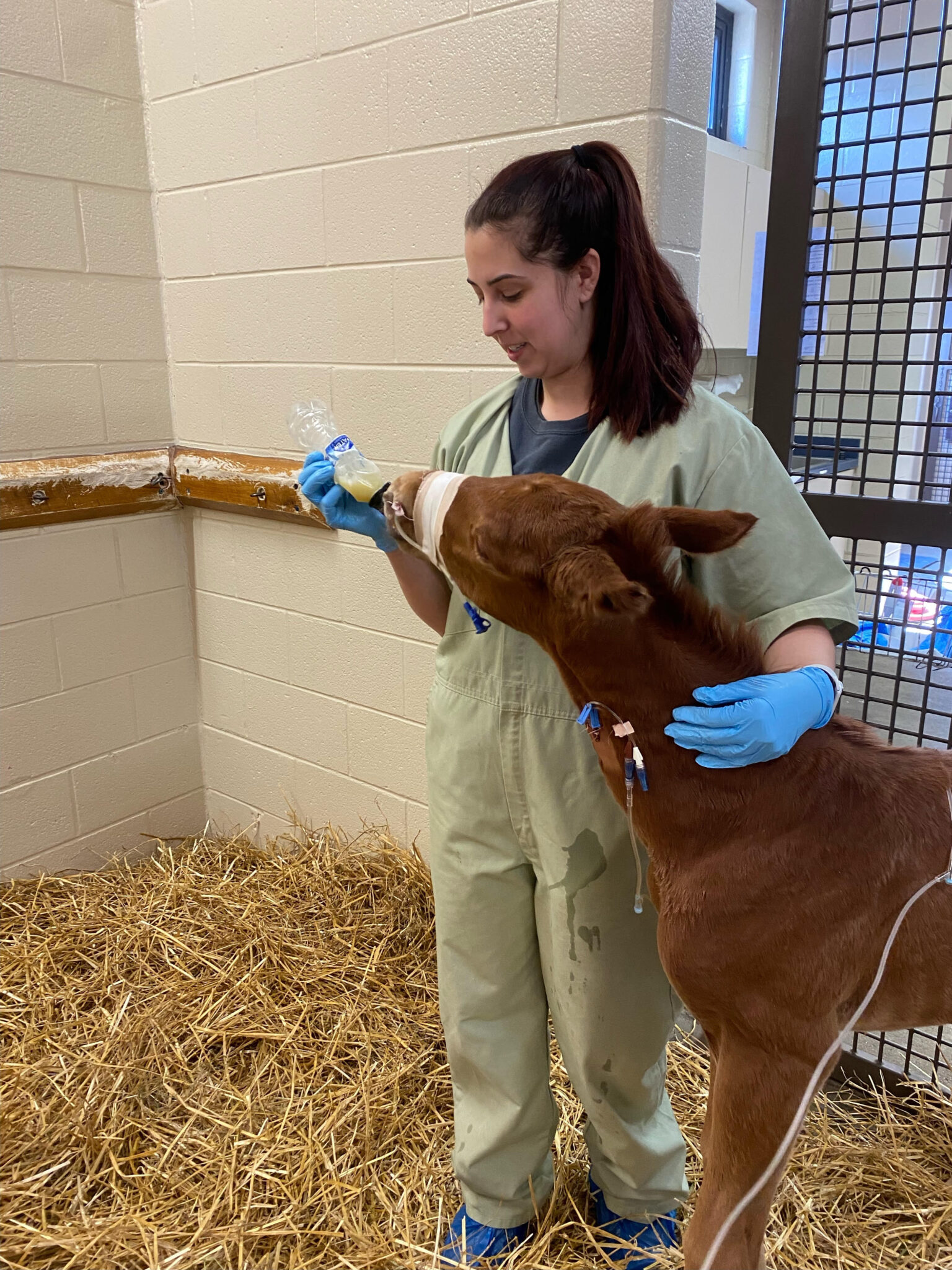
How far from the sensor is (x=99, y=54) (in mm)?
2479

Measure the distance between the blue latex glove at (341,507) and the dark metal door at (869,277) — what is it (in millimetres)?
844

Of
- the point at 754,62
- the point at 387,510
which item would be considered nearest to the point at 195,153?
the point at 387,510

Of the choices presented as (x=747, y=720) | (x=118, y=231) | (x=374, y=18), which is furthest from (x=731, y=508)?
(x=118, y=231)

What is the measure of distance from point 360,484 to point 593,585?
550 millimetres

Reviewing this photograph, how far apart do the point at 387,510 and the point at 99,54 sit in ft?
6.56

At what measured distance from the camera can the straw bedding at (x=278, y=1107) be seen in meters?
1.61

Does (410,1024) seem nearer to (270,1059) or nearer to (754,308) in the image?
(270,1059)

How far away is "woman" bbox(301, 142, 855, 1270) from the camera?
1.29m

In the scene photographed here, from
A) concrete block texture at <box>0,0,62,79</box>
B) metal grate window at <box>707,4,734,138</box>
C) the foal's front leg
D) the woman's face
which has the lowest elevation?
the foal's front leg

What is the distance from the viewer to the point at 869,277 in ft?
6.36

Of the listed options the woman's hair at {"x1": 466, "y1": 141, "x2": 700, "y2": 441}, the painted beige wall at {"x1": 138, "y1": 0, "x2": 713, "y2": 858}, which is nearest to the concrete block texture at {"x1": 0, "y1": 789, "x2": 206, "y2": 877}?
the painted beige wall at {"x1": 138, "y1": 0, "x2": 713, "y2": 858}

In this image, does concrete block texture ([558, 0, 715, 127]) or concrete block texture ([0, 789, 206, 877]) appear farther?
concrete block texture ([0, 789, 206, 877])

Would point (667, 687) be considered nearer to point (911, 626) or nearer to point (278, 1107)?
point (911, 626)

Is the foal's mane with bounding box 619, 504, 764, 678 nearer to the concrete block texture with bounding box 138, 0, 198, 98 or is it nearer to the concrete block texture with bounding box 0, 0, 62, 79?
the concrete block texture with bounding box 138, 0, 198, 98
